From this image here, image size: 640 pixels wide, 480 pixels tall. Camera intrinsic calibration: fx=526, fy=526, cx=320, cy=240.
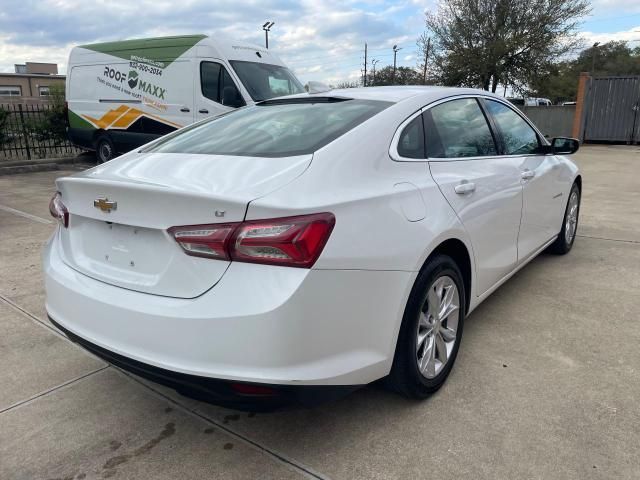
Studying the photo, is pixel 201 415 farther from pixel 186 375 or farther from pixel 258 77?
pixel 258 77

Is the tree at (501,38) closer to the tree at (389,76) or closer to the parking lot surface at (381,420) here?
the tree at (389,76)

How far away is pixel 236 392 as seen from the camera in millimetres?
1938

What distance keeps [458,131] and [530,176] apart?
956mm

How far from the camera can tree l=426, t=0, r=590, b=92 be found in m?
25.1

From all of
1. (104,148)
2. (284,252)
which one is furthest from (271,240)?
(104,148)

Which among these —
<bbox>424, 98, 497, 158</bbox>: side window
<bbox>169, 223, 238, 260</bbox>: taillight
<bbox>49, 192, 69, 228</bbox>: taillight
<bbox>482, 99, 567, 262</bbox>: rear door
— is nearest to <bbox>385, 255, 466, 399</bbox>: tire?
<bbox>424, 98, 497, 158</bbox>: side window

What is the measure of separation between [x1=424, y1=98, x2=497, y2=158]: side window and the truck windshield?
21.2ft

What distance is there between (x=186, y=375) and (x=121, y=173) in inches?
39.8

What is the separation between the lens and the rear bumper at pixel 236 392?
194 centimetres

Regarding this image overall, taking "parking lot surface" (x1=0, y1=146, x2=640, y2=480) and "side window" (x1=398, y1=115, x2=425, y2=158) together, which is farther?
"side window" (x1=398, y1=115, x2=425, y2=158)

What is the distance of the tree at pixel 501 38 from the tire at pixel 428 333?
25.5 m

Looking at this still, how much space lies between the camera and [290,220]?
1900mm

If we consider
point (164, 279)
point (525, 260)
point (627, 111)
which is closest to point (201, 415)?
point (164, 279)

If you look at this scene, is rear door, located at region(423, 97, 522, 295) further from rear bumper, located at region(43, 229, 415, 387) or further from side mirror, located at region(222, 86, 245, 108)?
side mirror, located at region(222, 86, 245, 108)
